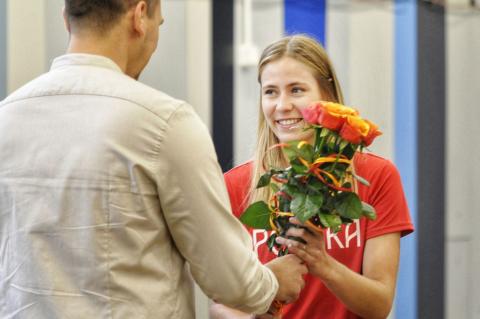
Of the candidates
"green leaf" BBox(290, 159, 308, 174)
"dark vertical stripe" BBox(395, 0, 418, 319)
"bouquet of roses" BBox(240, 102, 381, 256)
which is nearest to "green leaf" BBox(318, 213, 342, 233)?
"bouquet of roses" BBox(240, 102, 381, 256)

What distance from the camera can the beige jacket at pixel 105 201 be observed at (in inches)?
53.7

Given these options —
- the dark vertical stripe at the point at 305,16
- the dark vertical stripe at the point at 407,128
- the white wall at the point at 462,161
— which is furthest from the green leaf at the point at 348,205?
the white wall at the point at 462,161

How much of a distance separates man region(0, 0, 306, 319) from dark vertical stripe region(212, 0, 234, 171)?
6.66 feet

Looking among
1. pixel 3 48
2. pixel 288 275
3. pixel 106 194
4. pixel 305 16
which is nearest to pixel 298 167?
pixel 288 275

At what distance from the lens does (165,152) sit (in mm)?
1369

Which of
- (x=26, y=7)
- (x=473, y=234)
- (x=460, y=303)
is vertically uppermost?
(x=26, y=7)

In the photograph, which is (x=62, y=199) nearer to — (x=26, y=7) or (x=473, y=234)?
(x=26, y=7)

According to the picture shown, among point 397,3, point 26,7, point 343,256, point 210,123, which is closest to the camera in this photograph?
point 343,256

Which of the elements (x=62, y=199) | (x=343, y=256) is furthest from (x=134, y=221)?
(x=343, y=256)

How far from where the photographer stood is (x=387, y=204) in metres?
1.90

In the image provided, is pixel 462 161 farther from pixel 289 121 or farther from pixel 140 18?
pixel 140 18

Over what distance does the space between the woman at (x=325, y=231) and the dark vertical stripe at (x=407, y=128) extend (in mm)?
1951

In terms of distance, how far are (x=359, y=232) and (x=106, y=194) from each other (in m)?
0.79

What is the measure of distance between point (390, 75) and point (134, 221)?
2827 millimetres
